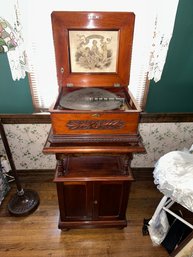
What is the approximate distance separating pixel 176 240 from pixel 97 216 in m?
0.57

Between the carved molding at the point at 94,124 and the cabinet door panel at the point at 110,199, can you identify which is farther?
the cabinet door panel at the point at 110,199

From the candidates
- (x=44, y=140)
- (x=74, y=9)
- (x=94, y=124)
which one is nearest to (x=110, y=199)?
(x=94, y=124)

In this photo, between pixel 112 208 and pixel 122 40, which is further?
pixel 112 208

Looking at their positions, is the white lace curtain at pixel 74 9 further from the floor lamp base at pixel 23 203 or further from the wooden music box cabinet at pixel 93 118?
the floor lamp base at pixel 23 203

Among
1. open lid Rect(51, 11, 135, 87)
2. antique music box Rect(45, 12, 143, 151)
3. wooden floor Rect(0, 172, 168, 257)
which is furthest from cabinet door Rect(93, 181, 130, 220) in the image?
open lid Rect(51, 11, 135, 87)

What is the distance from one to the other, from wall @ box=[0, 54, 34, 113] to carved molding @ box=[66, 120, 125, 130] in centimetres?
66

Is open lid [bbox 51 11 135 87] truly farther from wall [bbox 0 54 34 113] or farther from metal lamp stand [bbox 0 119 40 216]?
metal lamp stand [bbox 0 119 40 216]

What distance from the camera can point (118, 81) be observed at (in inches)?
42.4

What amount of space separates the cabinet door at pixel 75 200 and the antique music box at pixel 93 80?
1.18 feet

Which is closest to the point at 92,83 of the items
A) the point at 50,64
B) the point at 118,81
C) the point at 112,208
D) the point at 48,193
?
the point at 118,81

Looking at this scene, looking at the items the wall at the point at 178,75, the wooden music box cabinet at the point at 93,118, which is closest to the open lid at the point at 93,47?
the wooden music box cabinet at the point at 93,118

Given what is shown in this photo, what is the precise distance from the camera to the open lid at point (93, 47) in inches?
37.0

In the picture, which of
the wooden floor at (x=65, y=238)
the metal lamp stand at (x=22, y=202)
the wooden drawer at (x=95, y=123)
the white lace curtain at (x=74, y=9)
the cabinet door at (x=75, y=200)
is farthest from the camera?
the metal lamp stand at (x=22, y=202)

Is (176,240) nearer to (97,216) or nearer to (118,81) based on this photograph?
(97,216)
